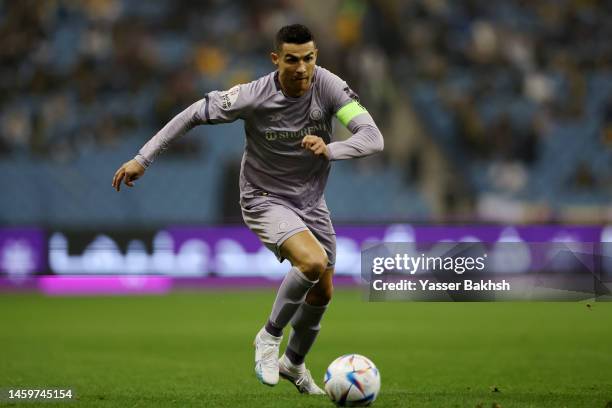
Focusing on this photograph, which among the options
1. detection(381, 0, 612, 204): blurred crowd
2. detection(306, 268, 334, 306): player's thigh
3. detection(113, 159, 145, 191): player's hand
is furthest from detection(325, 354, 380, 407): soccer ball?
detection(381, 0, 612, 204): blurred crowd

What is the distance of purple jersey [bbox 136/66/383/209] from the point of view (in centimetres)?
568

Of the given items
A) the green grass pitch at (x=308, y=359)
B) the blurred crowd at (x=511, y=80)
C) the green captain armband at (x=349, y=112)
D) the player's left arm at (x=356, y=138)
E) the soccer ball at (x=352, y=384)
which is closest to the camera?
the soccer ball at (x=352, y=384)

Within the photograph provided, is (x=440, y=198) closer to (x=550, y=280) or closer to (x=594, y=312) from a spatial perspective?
(x=594, y=312)

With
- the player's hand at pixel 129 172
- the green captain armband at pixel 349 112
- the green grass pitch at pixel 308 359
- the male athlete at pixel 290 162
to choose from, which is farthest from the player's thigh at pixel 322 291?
the player's hand at pixel 129 172

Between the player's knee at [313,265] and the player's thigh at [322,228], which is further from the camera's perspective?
the player's thigh at [322,228]

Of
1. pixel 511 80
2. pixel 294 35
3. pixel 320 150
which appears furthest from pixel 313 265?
pixel 511 80

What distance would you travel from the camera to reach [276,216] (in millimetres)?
5727

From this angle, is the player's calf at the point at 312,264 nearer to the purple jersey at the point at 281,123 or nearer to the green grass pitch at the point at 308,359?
the purple jersey at the point at 281,123

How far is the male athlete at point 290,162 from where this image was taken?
5.55m

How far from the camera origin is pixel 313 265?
5.48 metres

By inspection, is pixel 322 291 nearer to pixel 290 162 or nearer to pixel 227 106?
pixel 290 162

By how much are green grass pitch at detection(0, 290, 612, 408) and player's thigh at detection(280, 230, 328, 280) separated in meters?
0.72

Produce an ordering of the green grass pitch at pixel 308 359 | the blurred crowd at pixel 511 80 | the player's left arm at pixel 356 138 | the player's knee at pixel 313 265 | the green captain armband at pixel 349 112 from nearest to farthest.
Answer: the player's left arm at pixel 356 138 < the player's knee at pixel 313 265 < the green captain armband at pixel 349 112 < the green grass pitch at pixel 308 359 < the blurred crowd at pixel 511 80

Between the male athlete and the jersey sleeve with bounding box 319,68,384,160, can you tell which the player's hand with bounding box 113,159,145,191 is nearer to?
the male athlete
